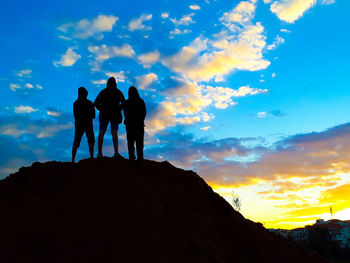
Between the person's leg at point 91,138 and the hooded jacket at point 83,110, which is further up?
the hooded jacket at point 83,110

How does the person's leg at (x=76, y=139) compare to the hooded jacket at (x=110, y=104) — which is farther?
the person's leg at (x=76, y=139)

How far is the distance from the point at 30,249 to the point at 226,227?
356 cm

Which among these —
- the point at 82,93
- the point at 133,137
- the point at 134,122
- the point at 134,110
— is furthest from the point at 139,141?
the point at 82,93

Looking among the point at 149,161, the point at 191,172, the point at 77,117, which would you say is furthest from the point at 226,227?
the point at 77,117

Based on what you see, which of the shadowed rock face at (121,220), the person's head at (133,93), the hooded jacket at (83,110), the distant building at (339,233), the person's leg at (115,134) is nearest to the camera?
the shadowed rock face at (121,220)

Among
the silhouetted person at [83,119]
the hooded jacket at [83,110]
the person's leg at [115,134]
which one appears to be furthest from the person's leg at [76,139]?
the person's leg at [115,134]

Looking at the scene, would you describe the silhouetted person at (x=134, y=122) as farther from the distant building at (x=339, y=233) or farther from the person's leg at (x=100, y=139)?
the distant building at (x=339, y=233)

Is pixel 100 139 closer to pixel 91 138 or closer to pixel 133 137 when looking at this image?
pixel 91 138

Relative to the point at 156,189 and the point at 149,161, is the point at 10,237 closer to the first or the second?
the point at 156,189

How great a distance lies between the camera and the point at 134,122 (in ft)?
24.6

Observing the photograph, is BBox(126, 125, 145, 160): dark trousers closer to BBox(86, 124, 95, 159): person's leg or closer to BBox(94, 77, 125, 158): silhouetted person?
BBox(94, 77, 125, 158): silhouetted person

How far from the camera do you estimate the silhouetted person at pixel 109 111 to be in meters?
7.54

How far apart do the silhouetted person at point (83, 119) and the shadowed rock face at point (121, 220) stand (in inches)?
37.1

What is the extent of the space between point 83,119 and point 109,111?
894mm
